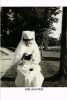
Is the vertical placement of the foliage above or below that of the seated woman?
above

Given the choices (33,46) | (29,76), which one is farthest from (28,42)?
(29,76)

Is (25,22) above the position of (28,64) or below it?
above

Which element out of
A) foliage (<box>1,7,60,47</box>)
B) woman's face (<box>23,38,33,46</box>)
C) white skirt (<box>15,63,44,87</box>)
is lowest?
white skirt (<box>15,63,44,87</box>)

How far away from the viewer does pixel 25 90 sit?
9.17ft

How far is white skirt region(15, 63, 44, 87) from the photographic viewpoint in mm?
2789

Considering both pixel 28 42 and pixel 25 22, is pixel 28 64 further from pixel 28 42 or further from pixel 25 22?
pixel 25 22

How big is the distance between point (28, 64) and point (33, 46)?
0.10 meters

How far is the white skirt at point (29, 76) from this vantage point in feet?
9.15

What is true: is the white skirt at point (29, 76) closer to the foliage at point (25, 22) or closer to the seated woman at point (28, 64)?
the seated woman at point (28, 64)

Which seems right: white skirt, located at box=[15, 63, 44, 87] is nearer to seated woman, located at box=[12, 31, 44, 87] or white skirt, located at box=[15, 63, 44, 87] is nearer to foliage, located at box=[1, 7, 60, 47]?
seated woman, located at box=[12, 31, 44, 87]

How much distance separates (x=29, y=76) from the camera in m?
2.79
